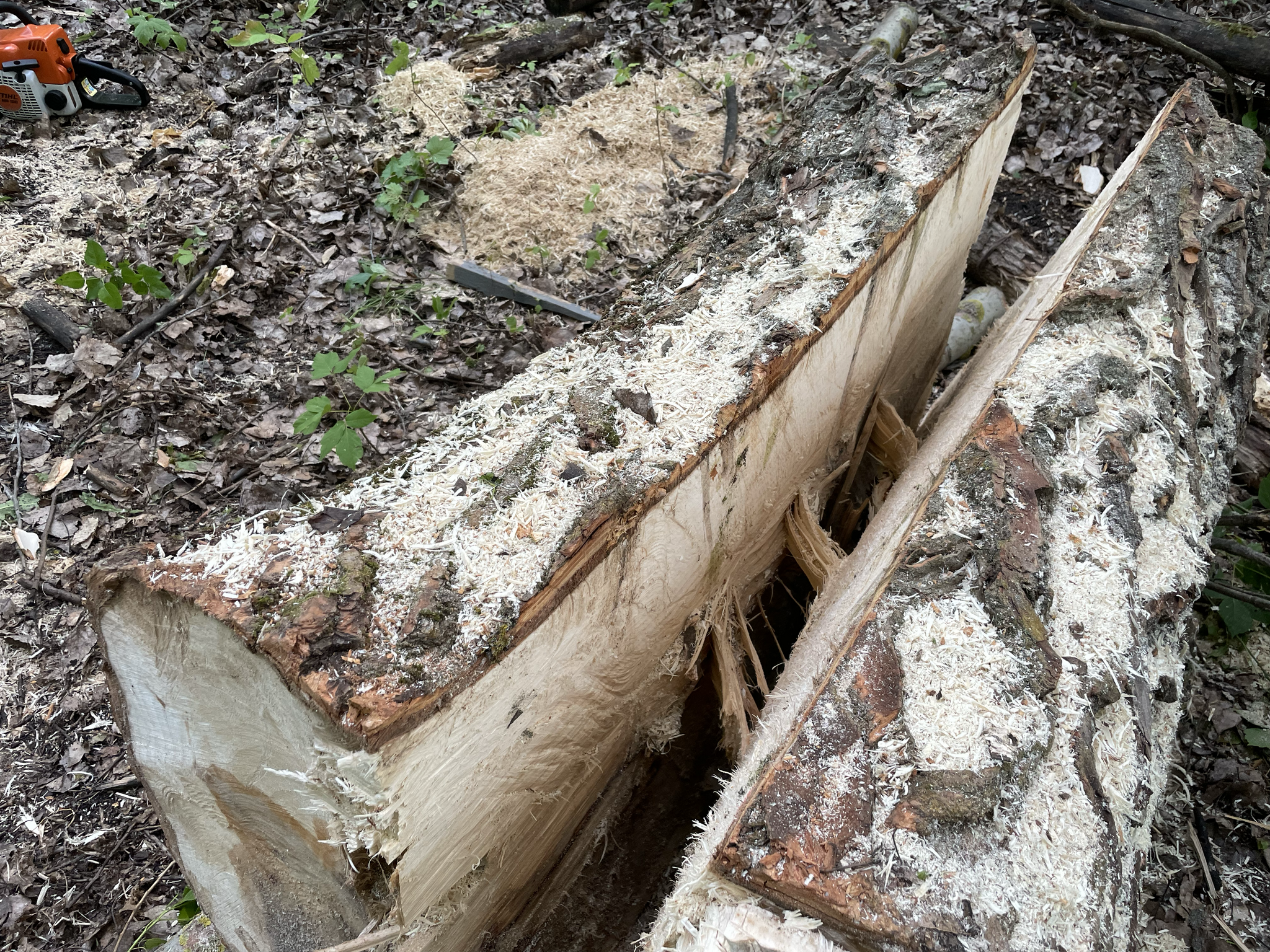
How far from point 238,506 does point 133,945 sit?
3.97ft

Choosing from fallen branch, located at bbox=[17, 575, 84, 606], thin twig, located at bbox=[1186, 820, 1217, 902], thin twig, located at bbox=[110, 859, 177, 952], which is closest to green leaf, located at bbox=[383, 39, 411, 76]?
fallen branch, located at bbox=[17, 575, 84, 606]

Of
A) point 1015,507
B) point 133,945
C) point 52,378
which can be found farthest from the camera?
point 52,378

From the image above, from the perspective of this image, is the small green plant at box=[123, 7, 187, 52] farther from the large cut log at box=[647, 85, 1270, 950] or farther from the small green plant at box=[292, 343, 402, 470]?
the large cut log at box=[647, 85, 1270, 950]

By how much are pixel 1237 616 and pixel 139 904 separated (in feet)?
10.6

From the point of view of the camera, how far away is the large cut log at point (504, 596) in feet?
3.78

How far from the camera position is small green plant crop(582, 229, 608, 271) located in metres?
3.50

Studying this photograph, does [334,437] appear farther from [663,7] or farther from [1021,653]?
[663,7]

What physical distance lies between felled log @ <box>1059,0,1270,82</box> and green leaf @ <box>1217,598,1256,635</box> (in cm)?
302

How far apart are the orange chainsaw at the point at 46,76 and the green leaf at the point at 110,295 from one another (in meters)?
1.58

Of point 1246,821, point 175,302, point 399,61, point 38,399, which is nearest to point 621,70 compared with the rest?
point 399,61

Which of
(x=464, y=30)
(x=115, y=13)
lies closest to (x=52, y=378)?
(x=115, y=13)

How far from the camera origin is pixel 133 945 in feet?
6.37

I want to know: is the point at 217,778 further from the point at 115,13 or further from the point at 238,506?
the point at 115,13

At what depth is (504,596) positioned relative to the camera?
4.06 feet
